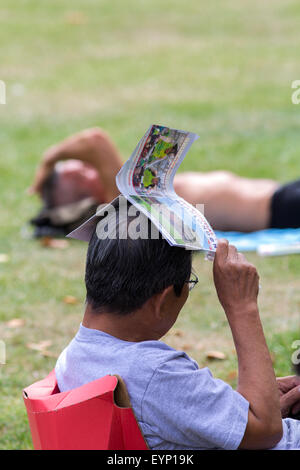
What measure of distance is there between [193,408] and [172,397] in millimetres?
66

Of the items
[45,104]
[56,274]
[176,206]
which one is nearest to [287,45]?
[45,104]

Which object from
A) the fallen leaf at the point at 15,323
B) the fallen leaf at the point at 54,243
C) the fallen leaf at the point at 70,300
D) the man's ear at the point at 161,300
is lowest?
the fallen leaf at the point at 15,323

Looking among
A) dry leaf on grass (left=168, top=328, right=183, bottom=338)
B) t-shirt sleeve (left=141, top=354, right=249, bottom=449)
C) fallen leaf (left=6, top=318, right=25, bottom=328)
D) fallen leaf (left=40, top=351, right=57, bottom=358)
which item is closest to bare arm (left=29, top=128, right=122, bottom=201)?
fallen leaf (left=6, top=318, right=25, bottom=328)

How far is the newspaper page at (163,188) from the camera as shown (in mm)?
2148

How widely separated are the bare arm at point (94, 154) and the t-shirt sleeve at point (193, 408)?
421cm

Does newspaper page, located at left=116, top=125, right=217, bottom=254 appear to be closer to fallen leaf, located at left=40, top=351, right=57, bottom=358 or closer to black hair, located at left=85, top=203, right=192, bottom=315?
black hair, located at left=85, top=203, right=192, bottom=315

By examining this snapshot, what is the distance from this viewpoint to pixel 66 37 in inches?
618

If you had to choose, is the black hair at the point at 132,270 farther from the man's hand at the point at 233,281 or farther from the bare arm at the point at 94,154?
the bare arm at the point at 94,154

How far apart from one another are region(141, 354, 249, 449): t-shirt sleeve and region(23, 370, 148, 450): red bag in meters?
0.07

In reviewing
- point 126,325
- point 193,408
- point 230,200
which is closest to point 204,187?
point 230,200

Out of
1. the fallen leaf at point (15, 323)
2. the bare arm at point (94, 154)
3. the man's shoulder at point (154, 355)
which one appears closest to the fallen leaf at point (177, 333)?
the fallen leaf at point (15, 323)

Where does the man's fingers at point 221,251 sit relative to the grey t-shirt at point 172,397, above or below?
above

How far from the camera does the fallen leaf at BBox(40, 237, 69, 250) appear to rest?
6137 millimetres

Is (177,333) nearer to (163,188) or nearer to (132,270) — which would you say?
(163,188)
